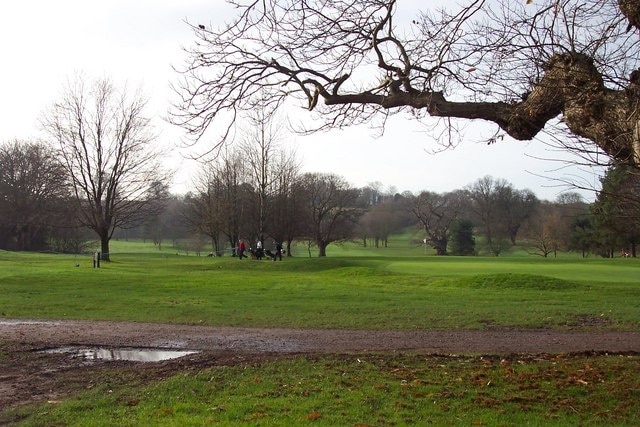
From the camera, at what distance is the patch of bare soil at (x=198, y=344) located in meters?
8.71

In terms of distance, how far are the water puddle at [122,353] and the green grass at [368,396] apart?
185 cm

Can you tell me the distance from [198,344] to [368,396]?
5.56m

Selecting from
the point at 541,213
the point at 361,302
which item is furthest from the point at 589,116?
the point at 541,213

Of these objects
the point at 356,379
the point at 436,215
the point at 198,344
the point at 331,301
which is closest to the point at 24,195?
the point at 436,215

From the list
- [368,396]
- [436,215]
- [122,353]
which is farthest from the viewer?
[436,215]

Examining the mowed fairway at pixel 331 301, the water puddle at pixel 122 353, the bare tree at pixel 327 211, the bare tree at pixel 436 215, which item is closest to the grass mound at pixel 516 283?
the mowed fairway at pixel 331 301

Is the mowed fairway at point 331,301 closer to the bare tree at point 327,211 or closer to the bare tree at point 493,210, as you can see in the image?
the bare tree at point 327,211

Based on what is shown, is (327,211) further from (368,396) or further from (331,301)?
(368,396)

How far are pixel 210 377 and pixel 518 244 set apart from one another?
77.7 m

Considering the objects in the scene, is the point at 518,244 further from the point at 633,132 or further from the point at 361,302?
the point at 633,132

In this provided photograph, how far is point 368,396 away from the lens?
7.03 metres

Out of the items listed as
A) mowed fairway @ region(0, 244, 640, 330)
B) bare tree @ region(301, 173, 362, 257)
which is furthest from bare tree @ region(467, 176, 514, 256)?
mowed fairway @ region(0, 244, 640, 330)

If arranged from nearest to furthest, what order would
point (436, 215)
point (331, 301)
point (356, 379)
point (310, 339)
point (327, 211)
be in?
point (356, 379)
point (310, 339)
point (331, 301)
point (327, 211)
point (436, 215)

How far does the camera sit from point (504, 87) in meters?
8.03
